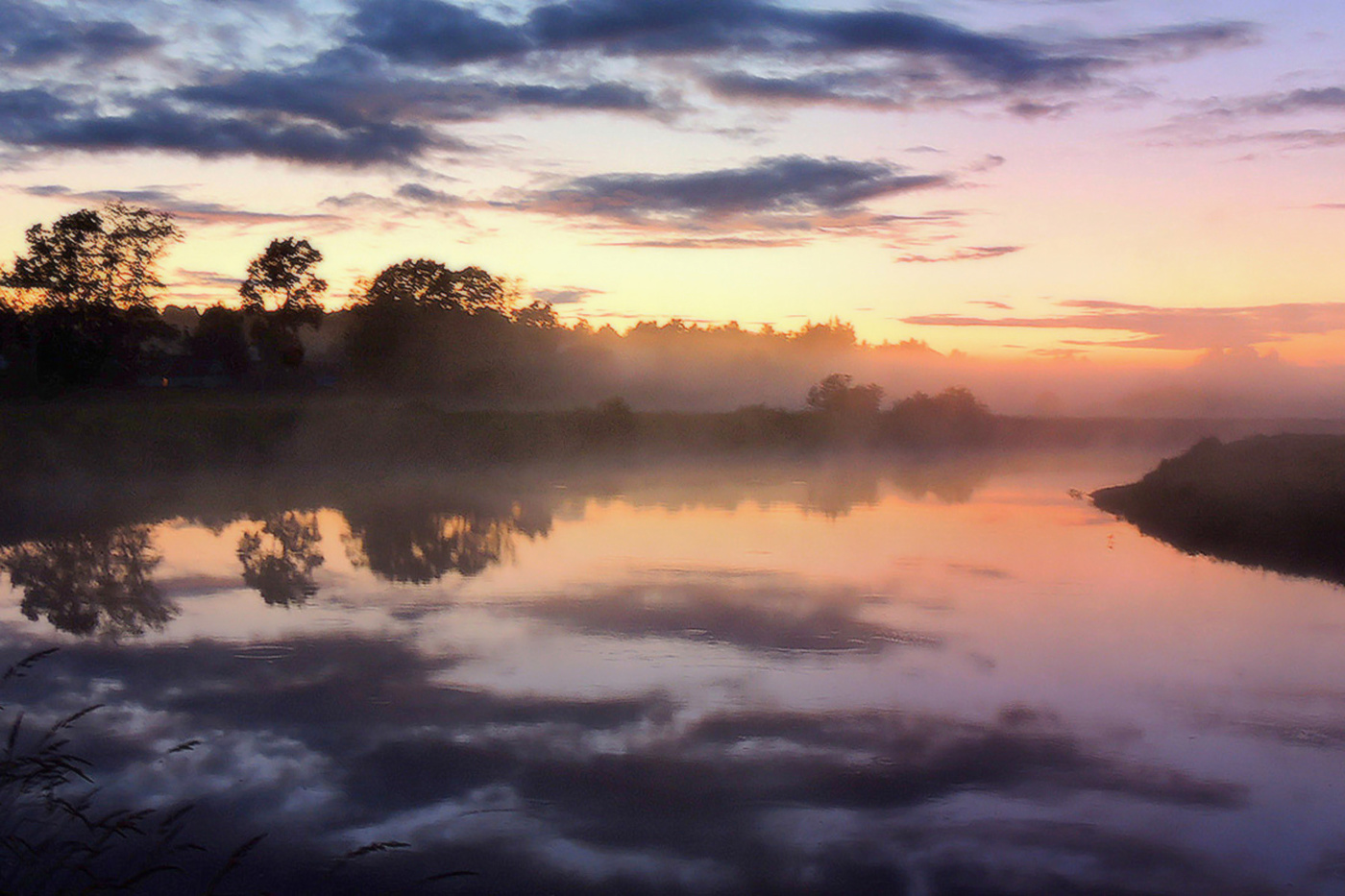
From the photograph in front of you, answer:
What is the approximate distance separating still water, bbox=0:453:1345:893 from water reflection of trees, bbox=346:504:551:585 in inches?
9.4

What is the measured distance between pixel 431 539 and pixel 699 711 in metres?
17.6

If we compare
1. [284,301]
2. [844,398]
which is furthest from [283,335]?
[844,398]

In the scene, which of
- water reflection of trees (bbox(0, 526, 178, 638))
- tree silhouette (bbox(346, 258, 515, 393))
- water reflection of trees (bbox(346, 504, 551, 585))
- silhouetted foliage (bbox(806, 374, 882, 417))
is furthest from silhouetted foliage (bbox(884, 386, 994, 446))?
water reflection of trees (bbox(0, 526, 178, 638))

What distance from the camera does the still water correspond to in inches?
350

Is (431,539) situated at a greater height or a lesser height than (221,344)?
lesser

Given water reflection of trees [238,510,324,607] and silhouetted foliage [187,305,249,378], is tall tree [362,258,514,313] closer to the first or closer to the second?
silhouetted foliage [187,305,249,378]

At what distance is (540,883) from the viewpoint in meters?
8.22

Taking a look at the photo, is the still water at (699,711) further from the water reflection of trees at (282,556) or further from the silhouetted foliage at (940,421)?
the silhouetted foliage at (940,421)

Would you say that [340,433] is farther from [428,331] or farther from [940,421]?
[940,421]

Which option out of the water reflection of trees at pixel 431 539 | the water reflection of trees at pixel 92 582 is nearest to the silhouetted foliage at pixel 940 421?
the water reflection of trees at pixel 431 539

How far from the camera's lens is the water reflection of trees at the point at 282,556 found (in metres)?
21.2

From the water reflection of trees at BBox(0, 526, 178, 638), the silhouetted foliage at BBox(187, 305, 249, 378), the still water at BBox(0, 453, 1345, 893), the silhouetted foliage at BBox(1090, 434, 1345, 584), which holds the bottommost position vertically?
the water reflection of trees at BBox(0, 526, 178, 638)

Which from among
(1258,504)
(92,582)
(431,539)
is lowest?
(92,582)

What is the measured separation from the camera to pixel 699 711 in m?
12.9
